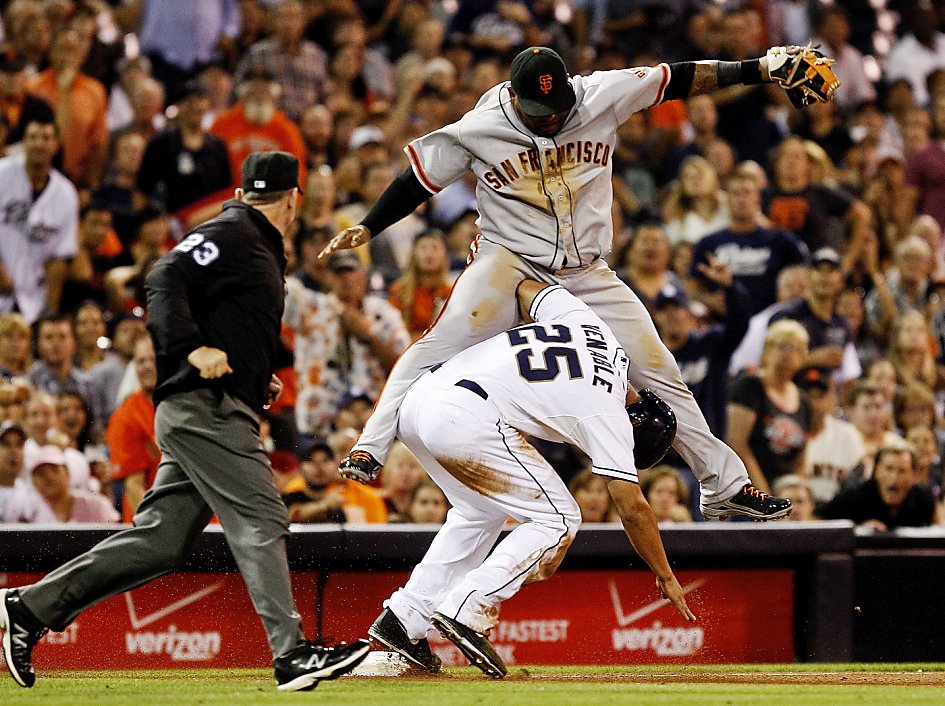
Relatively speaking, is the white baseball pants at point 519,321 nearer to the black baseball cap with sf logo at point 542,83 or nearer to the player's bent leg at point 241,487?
the black baseball cap with sf logo at point 542,83

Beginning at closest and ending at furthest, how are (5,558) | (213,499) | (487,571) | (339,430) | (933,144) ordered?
(213,499), (487,571), (5,558), (339,430), (933,144)

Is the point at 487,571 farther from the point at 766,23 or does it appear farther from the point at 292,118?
the point at 766,23

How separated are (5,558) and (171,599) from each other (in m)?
0.82

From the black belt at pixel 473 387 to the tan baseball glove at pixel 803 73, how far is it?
1856mm

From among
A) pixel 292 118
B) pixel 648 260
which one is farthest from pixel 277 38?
pixel 648 260

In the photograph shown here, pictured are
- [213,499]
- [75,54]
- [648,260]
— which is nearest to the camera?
[213,499]

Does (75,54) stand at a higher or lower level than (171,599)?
higher

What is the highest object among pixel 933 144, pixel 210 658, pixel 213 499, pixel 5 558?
pixel 933 144

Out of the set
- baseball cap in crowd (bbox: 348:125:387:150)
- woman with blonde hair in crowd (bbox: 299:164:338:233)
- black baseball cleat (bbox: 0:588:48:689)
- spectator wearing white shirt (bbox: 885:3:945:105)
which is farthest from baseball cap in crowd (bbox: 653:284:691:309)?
spectator wearing white shirt (bbox: 885:3:945:105)

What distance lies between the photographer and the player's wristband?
708 centimetres

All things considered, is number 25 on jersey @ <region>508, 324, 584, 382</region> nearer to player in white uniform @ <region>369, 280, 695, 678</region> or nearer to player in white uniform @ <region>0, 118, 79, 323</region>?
player in white uniform @ <region>369, 280, 695, 678</region>

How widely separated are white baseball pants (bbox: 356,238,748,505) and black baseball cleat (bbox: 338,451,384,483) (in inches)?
1.5

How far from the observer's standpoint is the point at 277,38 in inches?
516

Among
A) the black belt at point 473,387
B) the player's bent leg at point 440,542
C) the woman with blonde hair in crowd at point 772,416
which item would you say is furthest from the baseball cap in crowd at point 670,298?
the black belt at point 473,387
